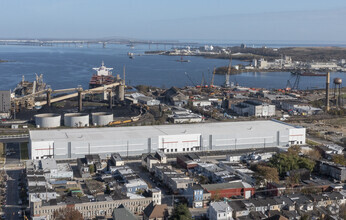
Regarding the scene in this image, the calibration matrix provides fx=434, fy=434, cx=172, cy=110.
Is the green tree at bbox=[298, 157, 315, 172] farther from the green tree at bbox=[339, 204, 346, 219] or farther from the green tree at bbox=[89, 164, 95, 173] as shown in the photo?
the green tree at bbox=[89, 164, 95, 173]

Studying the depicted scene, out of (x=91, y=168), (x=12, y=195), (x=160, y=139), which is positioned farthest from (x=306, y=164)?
(x=12, y=195)

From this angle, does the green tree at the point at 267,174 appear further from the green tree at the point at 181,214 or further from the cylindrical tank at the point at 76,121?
the cylindrical tank at the point at 76,121

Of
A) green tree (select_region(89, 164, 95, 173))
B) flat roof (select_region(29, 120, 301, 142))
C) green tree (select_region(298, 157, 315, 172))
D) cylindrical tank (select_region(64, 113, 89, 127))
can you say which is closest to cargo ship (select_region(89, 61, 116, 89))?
cylindrical tank (select_region(64, 113, 89, 127))

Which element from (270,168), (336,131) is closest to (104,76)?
(336,131)

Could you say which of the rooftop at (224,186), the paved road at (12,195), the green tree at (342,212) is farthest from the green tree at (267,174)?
the paved road at (12,195)

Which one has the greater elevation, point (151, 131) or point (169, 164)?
point (151, 131)

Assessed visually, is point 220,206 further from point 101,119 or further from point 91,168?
point 101,119
